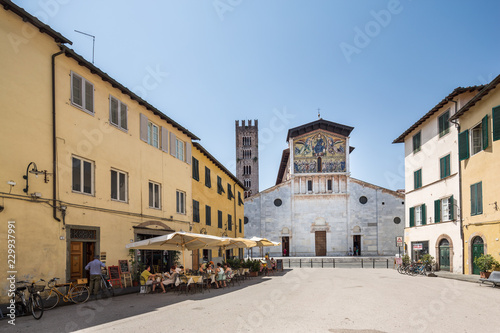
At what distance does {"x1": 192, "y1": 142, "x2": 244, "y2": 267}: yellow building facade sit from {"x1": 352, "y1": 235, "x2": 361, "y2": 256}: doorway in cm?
2404

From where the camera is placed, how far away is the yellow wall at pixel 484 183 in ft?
70.7

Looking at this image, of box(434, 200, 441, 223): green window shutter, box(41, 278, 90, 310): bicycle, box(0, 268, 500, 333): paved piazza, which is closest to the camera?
box(0, 268, 500, 333): paved piazza

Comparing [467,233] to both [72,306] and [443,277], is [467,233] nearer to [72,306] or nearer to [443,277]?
[443,277]

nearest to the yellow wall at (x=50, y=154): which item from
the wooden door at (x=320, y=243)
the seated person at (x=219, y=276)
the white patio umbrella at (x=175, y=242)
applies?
the white patio umbrella at (x=175, y=242)

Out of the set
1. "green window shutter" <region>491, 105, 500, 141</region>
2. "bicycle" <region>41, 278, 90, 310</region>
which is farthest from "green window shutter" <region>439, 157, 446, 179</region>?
"bicycle" <region>41, 278, 90, 310</region>

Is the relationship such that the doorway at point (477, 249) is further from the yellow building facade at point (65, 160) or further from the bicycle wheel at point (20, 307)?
the bicycle wheel at point (20, 307)

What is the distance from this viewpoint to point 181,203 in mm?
25062

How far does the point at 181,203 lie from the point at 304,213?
39.6 meters

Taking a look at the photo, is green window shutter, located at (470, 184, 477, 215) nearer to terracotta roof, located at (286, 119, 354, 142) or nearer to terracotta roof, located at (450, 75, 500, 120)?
terracotta roof, located at (450, 75, 500, 120)

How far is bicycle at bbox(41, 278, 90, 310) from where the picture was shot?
39.9 feet

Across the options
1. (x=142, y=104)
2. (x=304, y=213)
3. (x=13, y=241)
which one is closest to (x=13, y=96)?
(x=13, y=241)

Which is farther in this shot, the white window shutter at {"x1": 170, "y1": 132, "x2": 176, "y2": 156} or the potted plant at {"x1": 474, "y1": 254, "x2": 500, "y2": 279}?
the white window shutter at {"x1": 170, "y1": 132, "x2": 176, "y2": 156}

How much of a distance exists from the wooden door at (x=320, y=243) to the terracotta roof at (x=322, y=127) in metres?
14.2

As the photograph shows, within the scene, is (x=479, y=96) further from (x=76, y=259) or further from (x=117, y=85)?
(x=76, y=259)
